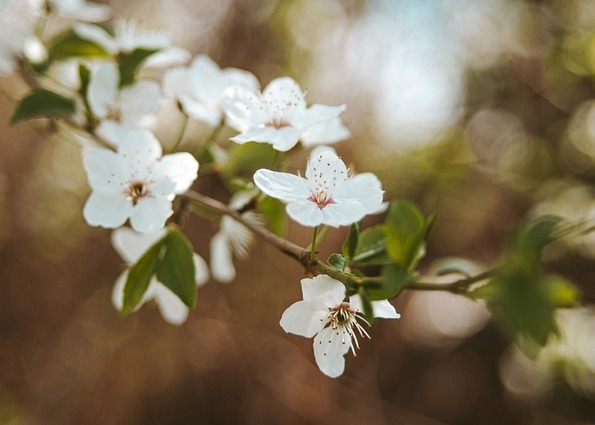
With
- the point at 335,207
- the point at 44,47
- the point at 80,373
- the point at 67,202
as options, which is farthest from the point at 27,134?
the point at 335,207

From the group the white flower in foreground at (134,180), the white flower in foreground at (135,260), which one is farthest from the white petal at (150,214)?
the white flower in foreground at (135,260)

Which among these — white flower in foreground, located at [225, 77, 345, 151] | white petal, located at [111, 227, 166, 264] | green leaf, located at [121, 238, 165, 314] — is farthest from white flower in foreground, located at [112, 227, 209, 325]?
white flower in foreground, located at [225, 77, 345, 151]

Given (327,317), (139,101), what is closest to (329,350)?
(327,317)

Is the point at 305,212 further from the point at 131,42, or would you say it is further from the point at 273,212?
the point at 131,42

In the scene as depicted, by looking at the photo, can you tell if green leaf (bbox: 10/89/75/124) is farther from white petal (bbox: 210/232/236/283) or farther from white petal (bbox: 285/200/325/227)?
white petal (bbox: 285/200/325/227)

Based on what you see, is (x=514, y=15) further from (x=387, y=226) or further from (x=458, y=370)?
(x=387, y=226)

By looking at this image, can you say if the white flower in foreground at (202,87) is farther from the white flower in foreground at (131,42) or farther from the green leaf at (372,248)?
the green leaf at (372,248)
